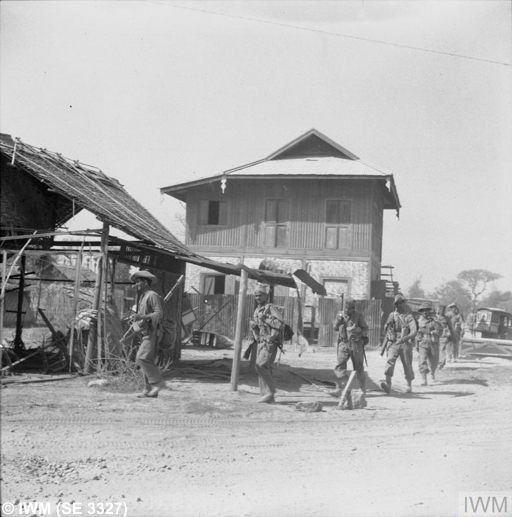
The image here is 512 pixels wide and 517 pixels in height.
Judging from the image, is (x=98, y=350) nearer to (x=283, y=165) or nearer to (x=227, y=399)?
(x=227, y=399)

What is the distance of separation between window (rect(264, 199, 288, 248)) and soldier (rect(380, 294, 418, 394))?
50.4ft

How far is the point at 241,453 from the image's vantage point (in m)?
6.86

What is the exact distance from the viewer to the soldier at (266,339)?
9.92 m

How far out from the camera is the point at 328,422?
8773 millimetres

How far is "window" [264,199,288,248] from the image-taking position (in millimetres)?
27500

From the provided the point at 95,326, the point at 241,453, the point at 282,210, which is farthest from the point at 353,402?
the point at 282,210

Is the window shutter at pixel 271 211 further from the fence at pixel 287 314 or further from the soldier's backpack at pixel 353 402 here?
the soldier's backpack at pixel 353 402

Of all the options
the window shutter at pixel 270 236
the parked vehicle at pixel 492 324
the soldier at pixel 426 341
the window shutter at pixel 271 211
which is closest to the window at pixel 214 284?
the window shutter at pixel 270 236

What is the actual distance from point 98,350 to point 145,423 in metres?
3.81

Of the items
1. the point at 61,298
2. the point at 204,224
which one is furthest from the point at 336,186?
the point at 61,298

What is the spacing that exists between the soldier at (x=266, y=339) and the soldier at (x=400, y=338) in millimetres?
2655

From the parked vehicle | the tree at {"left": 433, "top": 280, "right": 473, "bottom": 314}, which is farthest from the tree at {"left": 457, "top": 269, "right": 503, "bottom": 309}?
the parked vehicle

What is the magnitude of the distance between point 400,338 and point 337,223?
50.6ft

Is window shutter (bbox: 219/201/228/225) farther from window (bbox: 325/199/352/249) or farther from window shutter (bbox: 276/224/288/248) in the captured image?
window (bbox: 325/199/352/249)
